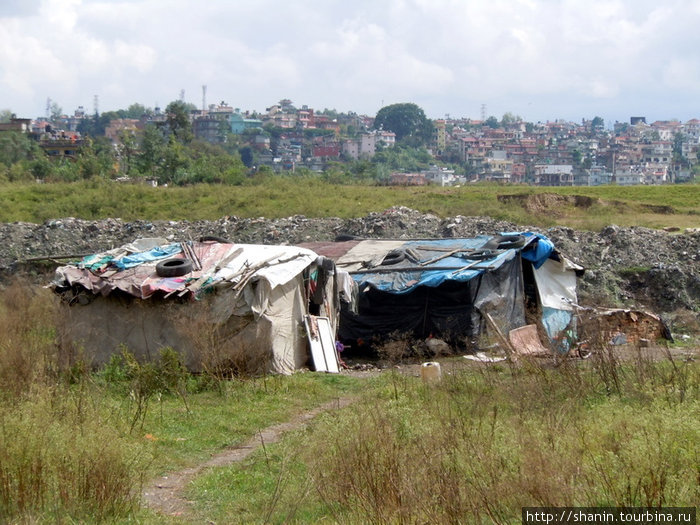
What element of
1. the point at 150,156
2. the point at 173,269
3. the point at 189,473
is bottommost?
the point at 189,473

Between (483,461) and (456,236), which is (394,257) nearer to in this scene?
(456,236)

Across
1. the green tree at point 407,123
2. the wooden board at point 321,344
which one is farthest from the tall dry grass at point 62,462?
the green tree at point 407,123

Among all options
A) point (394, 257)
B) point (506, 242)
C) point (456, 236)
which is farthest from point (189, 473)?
point (456, 236)

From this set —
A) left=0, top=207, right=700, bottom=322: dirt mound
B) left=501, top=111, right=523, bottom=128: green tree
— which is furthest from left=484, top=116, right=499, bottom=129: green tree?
left=0, top=207, right=700, bottom=322: dirt mound

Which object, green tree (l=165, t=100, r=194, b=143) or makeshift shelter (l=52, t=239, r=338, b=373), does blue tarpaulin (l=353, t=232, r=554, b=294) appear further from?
green tree (l=165, t=100, r=194, b=143)

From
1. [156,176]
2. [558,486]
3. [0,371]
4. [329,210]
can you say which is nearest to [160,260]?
[0,371]

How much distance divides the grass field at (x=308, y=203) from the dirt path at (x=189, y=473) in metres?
20.6

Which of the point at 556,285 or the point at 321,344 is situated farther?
the point at 556,285

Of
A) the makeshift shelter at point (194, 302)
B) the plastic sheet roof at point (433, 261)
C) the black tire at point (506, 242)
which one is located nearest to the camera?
the makeshift shelter at point (194, 302)

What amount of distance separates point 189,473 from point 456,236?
18191 mm

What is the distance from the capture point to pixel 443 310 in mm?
15352

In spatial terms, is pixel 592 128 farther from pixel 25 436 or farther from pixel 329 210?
pixel 25 436

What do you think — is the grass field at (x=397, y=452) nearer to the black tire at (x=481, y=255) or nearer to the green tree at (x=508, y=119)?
the black tire at (x=481, y=255)

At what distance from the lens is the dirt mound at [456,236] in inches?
782
